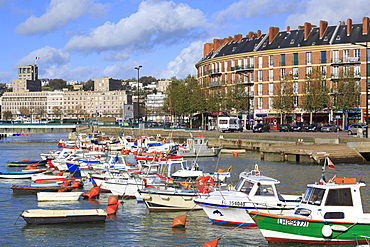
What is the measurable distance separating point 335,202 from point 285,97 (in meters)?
77.6

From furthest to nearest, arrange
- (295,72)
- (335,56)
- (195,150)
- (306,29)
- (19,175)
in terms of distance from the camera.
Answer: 1. (306,29)
2. (295,72)
3. (335,56)
4. (195,150)
5. (19,175)

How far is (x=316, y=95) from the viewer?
95688 mm

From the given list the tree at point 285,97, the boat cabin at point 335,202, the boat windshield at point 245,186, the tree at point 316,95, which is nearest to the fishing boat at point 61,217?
the boat windshield at point 245,186

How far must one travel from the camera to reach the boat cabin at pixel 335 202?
76.1 ft

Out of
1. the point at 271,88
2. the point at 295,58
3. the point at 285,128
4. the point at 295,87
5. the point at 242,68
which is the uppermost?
the point at 295,58

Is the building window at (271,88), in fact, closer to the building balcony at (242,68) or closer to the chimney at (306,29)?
the building balcony at (242,68)

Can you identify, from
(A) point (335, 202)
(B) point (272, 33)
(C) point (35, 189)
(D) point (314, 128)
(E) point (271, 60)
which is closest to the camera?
(A) point (335, 202)

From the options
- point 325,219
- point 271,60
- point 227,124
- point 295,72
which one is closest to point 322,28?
point 295,72

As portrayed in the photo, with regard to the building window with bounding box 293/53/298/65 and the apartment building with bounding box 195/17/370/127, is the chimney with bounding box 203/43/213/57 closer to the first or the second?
the apartment building with bounding box 195/17/370/127

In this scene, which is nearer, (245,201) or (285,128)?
(245,201)

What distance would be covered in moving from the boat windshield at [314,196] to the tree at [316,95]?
73548 millimetres

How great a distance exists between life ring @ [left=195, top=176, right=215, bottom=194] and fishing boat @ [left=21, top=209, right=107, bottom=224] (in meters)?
6.35

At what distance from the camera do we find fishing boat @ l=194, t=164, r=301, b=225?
26.7m

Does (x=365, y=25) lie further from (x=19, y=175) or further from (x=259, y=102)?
(x=19, y=175)
